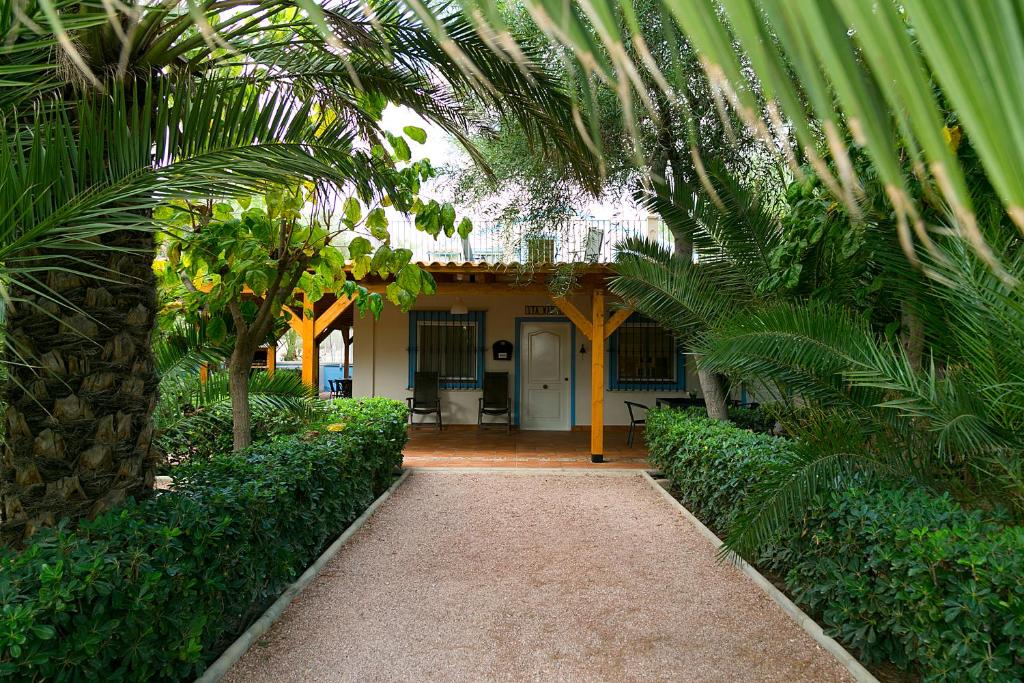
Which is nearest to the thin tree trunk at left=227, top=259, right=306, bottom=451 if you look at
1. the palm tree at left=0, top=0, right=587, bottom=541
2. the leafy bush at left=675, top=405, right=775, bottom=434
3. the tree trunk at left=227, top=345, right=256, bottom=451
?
the tree trunk at left=227, top=345, right=256, bottom=451

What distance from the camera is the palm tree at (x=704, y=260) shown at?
5.04 metres

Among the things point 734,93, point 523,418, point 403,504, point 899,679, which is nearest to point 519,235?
point 403,504

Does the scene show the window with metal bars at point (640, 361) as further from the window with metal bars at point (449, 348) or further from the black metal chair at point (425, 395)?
the black metal chair at point (425, 395)

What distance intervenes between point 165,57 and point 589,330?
25.3 ft

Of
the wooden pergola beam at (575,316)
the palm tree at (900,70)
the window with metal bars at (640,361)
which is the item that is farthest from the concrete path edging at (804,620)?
the window with metal bars at (640,361)

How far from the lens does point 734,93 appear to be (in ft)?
0.81

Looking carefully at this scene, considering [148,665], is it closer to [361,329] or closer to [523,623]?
[523,623]

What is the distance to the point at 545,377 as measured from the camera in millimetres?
13078

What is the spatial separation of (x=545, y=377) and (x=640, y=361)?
1.89 meters

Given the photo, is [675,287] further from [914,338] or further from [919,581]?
[919,581]

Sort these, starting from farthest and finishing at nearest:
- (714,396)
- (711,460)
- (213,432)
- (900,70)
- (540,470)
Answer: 1. (540,470)
2. (714,396)
3. (213,432)
4. (711,460)
5. (900,70)

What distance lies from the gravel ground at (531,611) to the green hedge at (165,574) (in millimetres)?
387

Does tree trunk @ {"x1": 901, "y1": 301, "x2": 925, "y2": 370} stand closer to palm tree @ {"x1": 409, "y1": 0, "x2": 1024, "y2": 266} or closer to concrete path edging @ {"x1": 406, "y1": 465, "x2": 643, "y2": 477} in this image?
palm tree @ {"x1": 409, "y1": 0, "x2": 1024, "y2": 266}

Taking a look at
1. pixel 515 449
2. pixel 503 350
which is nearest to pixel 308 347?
pixel 515 449
